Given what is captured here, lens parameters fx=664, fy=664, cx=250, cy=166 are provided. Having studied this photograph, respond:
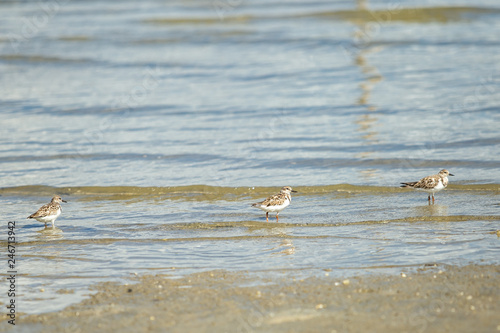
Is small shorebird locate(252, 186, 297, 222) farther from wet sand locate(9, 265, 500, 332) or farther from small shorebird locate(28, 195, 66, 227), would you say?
small shorebird locate(28, 195, 66, 227)

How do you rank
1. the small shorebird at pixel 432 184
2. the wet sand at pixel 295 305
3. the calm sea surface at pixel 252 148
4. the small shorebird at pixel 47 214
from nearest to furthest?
the wet sand at pixel 295 305 < the calm sea surface at pixel 252 148 < the small shorebird at pixel 47 214 < the small shorebird at pixel 432 184

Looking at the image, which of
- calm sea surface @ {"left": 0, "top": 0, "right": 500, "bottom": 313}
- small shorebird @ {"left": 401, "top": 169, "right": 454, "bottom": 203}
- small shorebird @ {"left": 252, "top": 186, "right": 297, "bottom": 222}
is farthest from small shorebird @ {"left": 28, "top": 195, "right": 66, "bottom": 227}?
small shorebird @ {"left": 401, "top": 169, "right": 454, "bottom": 203}

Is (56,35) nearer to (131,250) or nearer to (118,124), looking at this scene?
(118,124)

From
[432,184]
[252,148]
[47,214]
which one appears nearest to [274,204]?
[432,184]

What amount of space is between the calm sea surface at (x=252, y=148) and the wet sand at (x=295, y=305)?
447mm

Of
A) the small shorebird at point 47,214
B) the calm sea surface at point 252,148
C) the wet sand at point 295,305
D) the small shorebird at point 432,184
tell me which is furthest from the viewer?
the small shorebird at point 432,184

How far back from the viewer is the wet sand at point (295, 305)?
7273 millimetres

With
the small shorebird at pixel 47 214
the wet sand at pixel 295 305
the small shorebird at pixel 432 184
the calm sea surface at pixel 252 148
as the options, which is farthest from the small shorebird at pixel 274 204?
the small shorebird at pixel 47 214

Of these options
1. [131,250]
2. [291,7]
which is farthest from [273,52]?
[131,250]

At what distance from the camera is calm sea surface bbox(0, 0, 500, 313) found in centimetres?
1018

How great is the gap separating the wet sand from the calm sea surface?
0.45m

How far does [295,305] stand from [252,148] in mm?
10507

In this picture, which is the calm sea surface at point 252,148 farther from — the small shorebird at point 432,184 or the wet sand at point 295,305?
the wet sand at point 295,305

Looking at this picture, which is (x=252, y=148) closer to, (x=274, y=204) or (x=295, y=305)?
(x=274, y=204)
